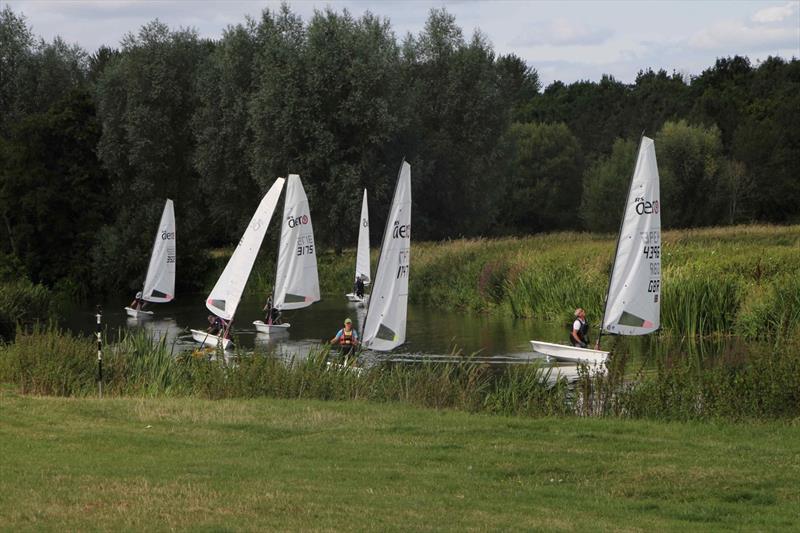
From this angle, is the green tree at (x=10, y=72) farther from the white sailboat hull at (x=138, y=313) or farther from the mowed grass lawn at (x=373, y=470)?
the mowed grass lawn at (x=373, y=470)

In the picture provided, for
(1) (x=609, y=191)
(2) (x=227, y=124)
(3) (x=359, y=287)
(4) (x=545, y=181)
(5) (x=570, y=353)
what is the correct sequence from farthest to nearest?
(4) (x=545, y=181), (1) (x=609, y=191), (2) (x=227, y=124), (3) (x=359, y=287), (5) (x=570, y=353)

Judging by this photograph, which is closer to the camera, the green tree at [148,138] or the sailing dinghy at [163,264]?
the sailing dinghy at [163,264]

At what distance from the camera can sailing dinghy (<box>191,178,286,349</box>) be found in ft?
104

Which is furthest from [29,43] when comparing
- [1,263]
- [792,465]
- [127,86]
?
[792,465]

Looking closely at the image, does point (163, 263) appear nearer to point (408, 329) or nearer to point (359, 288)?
point (359, 288)

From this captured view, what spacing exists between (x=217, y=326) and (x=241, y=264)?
10.2 ft

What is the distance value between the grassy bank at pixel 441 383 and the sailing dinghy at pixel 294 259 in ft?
49.2

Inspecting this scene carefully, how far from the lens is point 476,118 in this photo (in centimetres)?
6219

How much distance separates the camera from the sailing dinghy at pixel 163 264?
1923 inches

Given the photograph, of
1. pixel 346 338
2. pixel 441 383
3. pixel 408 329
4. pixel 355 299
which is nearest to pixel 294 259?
pixel 408 329

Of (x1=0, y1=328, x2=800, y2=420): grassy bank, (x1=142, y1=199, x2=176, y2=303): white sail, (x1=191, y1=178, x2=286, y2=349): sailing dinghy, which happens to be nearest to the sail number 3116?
(x1=0, y1=328, x2=800, y2=420): grassy bank

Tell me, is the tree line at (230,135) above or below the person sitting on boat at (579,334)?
above

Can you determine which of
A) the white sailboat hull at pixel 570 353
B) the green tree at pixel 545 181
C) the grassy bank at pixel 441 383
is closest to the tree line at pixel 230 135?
the green tree at pixel 545 181

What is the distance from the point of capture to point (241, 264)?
3219 cm
